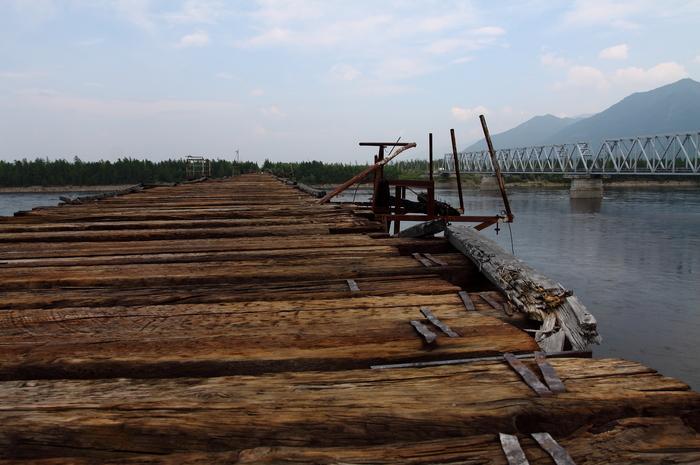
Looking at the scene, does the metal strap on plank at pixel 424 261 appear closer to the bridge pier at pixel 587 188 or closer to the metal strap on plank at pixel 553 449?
the metal strap on plank at pixel 553 449

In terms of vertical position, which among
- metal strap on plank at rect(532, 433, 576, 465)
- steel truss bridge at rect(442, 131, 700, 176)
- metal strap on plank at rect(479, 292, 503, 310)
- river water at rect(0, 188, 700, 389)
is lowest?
river water at rect(0, 188, 700, 389)

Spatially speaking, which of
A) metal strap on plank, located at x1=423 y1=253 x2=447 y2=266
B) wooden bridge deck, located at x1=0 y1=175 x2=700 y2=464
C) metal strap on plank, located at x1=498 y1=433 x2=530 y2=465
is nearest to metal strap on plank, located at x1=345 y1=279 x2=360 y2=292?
wooden bridge deck, located at x1=0 y1=175 x2=700 y2=464

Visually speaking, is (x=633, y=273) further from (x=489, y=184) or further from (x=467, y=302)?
(x=489, y=184)

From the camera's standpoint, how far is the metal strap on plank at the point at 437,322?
2.03 m

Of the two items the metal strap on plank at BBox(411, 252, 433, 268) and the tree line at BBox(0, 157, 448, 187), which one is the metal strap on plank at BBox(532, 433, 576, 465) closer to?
the metal strap on plank at BBox(411, 252, 433, 268)

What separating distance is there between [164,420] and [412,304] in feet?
4.63

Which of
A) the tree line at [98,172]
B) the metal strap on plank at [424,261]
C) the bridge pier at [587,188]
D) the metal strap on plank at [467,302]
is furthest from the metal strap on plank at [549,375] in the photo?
A: the tree line at [98,172]

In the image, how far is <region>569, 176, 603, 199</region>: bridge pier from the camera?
66938 millimetres

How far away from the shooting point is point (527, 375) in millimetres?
1623

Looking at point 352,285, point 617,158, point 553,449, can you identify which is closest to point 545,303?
point 352,285

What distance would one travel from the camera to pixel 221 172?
287 feet

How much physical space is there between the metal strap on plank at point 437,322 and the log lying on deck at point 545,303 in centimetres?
46

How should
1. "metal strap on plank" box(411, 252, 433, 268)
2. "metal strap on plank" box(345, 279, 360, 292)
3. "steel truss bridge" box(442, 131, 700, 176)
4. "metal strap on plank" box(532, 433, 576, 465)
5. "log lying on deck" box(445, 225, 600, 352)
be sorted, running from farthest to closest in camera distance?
"steel truss bridge" box(442, 131, 700, 176)
"metal strap on plank" box(411, 252, 433, 268)
"metal strap on plank" box(345, 279, 360, 292)
"log lying on deck" box(445, 225, 600, 352)
"metal strap on plank" box(532, 433, 576, 465)

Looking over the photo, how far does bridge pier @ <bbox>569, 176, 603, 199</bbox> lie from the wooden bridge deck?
71060 mm
